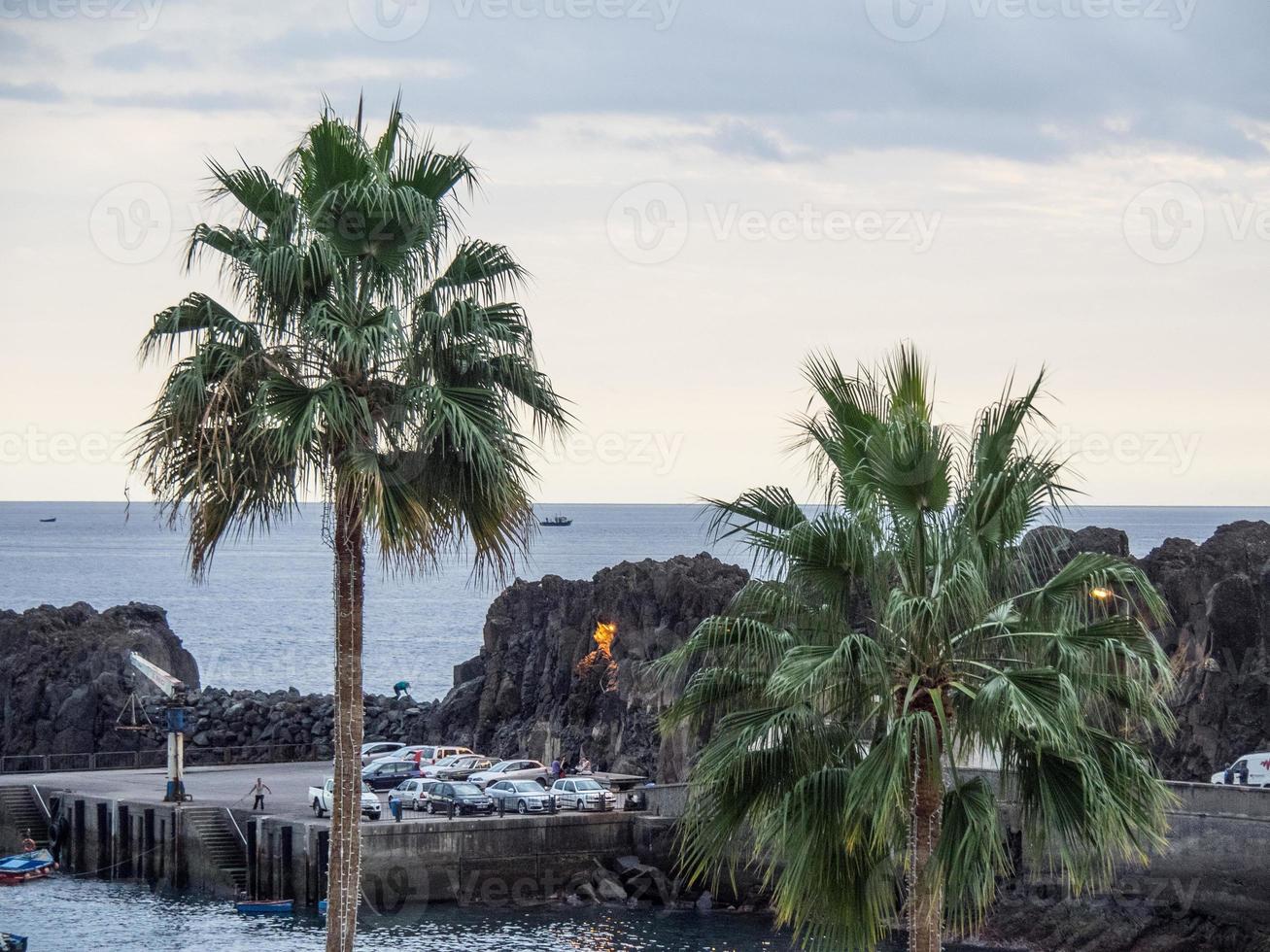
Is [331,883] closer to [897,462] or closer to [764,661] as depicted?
[764,661]

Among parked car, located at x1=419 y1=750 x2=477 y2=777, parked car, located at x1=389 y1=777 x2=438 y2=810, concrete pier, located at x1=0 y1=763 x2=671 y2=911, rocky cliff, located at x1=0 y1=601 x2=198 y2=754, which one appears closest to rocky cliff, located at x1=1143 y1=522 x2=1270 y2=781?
concrete pier, located at x1=0 y1=763 x2=671 y2=911

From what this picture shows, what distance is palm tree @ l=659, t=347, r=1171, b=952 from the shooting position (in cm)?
1275

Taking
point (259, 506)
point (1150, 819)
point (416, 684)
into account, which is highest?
point (259, 506)

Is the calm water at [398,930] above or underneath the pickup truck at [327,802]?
underneath

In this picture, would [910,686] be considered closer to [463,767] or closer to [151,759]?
[463,767]

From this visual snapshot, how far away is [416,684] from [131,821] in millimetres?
84855

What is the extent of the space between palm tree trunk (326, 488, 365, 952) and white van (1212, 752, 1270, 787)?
36448 millimetres

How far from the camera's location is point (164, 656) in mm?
85500

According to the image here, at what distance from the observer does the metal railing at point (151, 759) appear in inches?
2729

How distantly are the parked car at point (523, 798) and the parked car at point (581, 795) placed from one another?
517 mm

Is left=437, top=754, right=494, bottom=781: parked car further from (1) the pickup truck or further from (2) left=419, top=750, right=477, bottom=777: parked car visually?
(1) the pickup truck

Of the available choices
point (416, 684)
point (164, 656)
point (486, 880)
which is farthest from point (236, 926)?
point (416, 684)

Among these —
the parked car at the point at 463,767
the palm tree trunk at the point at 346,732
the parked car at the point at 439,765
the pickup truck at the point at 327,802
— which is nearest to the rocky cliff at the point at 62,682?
the parked car at the point at 439,765

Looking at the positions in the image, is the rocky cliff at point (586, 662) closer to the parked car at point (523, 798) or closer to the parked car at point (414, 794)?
the parked car at point (523, 798)
